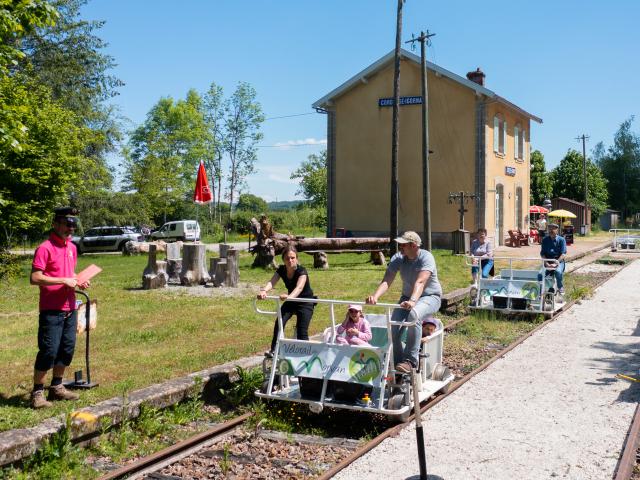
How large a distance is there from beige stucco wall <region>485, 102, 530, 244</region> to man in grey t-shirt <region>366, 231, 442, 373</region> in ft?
80.9

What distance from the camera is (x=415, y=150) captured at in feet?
104

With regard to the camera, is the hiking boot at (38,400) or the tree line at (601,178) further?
the tree line at (601,178)

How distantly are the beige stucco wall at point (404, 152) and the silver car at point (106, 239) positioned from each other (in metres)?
11.2

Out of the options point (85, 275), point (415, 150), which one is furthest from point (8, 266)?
point (415, 150)

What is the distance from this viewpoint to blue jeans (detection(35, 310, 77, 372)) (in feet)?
20.4

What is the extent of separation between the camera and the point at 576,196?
234 ft

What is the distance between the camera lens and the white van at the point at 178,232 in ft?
139

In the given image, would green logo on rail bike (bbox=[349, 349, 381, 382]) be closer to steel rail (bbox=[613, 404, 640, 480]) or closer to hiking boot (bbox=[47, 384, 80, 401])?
steel rail (bbox=[613, 404, 640, 480])

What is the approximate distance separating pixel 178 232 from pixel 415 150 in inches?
706

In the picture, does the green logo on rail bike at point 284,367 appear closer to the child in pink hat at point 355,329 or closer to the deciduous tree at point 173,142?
the child in pink hat at point 355,329

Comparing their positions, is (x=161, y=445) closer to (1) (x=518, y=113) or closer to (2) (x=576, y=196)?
(1) (x=518, y=113)

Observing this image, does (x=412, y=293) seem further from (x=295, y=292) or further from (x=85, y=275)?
(x=85, y=275)

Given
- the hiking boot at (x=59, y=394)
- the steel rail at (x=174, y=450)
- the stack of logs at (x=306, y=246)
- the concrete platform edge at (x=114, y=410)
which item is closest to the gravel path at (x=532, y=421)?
the steel rail at (x=174, y=450)

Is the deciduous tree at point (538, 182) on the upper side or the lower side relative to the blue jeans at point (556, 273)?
upper
